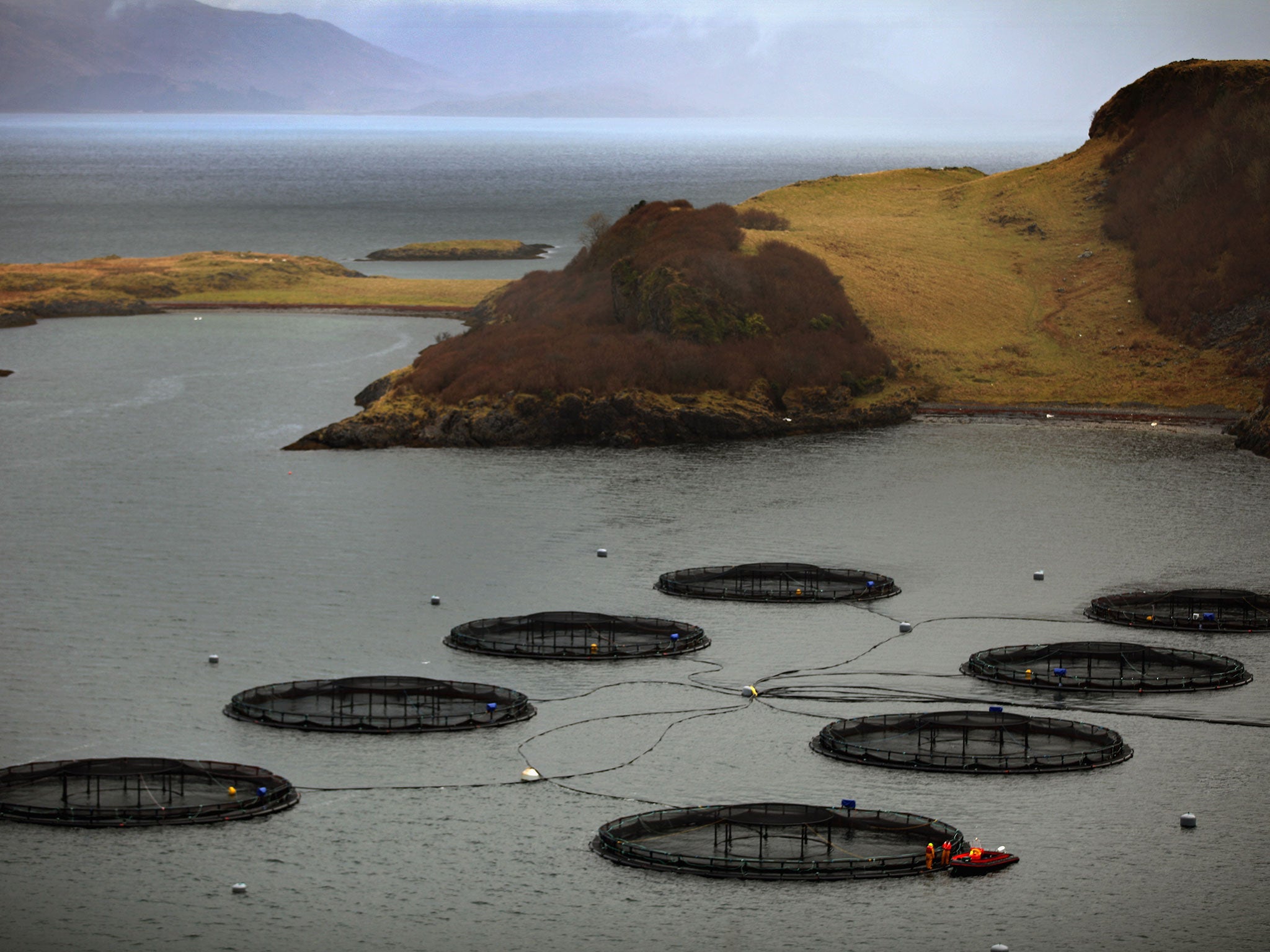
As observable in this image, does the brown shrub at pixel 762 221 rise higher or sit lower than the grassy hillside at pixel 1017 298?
higher

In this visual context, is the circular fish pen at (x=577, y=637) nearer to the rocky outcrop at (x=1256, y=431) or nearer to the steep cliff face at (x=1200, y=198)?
the rocky outcrop at (x=1256, y=431)

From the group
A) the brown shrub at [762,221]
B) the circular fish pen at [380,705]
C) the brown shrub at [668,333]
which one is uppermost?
the brown shrub at [762,221]

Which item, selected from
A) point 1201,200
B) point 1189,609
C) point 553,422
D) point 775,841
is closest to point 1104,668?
point 1189,609

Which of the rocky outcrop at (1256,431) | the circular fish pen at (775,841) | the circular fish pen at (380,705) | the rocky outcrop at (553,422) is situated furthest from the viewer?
the rocky outcrop at (553,422)

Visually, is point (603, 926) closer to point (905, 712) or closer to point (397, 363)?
point (905, 712)

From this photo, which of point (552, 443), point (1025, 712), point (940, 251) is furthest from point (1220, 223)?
point (1025, 712)

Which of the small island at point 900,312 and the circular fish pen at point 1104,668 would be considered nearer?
the circular fish pen at point 1104,668

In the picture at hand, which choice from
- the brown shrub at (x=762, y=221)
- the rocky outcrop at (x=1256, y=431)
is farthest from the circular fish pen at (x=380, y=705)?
the brown shrub at (x=762, y=221)
